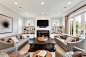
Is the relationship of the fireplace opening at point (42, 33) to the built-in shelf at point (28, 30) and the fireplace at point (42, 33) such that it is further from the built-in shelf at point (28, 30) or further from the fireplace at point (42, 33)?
the built-in shelf at point (28, 30)

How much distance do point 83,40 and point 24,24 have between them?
20.9ft

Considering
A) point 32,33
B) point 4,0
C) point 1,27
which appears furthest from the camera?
point 32,33

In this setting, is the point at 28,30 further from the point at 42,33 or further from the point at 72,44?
the point at 72,44

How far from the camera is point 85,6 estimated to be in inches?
114

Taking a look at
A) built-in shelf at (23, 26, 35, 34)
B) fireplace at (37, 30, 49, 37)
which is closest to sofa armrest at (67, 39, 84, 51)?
fireplace at (37, 30, 49, 37)

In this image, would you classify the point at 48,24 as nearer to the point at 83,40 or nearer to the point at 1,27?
the point at 83,40

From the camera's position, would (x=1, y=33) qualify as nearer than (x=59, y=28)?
Yes

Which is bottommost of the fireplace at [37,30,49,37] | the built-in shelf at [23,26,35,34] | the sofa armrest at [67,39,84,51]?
the sofa armrest at [67,39,84,51]

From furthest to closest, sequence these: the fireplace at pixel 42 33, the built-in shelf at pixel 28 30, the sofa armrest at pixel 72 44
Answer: the built-in shelf at pixel 28 30 < the fireplace at pixel 42 33 < the sofa armrest at pixel 72 44

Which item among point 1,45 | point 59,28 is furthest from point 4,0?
point 59,28

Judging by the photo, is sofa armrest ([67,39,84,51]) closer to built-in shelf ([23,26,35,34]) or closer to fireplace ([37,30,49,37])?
fireplace ([37,30,49,37])

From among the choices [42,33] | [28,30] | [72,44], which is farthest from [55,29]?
[72,44]

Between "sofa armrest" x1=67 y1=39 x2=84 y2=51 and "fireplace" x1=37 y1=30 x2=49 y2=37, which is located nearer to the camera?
"sofa armrest" x1=67 y1=39 x2=84 y2=51

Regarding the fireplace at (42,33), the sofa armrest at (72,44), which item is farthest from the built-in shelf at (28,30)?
the sofa armrest at (72,44)
